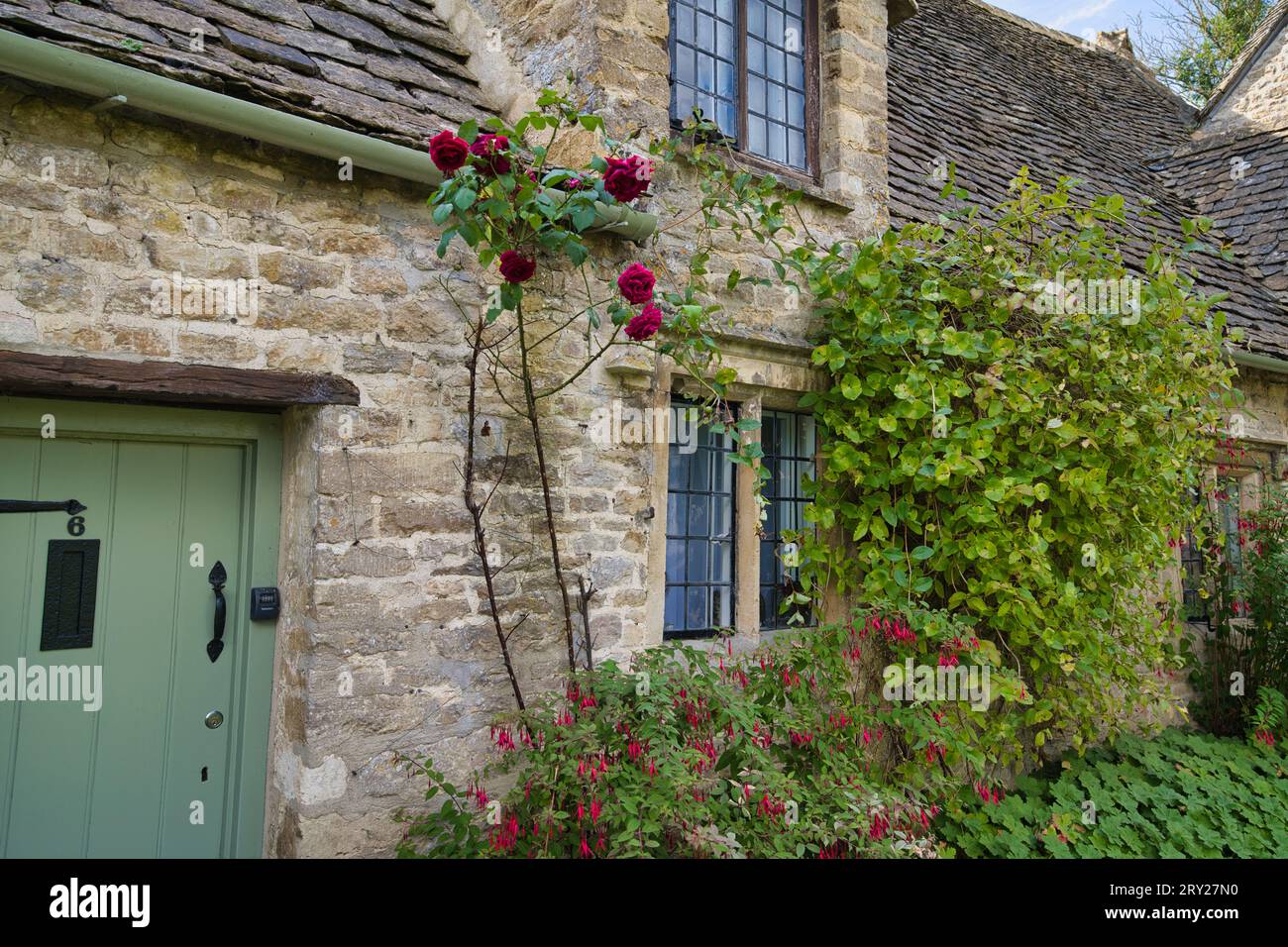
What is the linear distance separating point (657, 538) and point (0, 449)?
254 cm

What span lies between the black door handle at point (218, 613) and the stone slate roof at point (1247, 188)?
344 inches

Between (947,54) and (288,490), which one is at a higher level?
(947,54)

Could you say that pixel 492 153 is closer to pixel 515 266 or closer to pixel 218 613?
pixel 515 266

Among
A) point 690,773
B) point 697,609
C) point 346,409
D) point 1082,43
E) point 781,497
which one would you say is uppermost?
point 1082,43

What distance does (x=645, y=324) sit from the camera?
3.28m

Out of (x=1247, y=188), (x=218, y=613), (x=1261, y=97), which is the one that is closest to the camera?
(x=218, y=613)

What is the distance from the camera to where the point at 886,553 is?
4438 mm

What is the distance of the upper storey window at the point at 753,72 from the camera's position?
4.56 meters

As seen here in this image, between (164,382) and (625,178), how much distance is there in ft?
5.77

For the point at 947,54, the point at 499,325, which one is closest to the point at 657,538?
the point at 499,325

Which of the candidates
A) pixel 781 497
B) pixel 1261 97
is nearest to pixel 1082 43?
pixel 1261 97

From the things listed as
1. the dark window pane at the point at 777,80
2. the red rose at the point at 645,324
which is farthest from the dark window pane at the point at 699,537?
the dark window pane at the point at 777,80

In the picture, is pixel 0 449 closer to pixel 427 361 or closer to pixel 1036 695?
pixel 427 361
